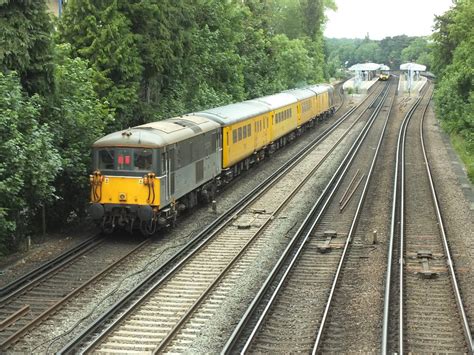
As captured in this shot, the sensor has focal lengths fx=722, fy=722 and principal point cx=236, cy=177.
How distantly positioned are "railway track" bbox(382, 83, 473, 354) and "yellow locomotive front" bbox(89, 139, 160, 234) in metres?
6.41

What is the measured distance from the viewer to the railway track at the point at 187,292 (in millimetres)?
12487

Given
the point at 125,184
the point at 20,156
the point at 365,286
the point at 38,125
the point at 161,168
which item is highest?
the point at 38,125

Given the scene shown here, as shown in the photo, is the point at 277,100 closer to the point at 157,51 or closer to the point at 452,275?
the point at 157,51

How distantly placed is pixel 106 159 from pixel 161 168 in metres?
1.49

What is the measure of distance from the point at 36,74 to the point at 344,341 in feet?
35.6

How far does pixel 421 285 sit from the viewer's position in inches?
620

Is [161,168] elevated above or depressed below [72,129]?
below

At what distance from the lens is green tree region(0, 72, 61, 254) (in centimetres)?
1563

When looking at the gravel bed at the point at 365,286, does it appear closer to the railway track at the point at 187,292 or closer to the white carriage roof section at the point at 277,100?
the railway track at the point at 187,292

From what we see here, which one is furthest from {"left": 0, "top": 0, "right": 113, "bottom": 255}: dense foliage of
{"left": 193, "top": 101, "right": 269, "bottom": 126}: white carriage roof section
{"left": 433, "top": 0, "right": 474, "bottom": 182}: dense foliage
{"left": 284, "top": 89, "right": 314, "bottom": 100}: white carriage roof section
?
{"left": 284, "top": 89, "right": 314, "bottom": 100}: white carriage roof section

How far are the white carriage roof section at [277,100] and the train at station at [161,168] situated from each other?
8726 millimetres

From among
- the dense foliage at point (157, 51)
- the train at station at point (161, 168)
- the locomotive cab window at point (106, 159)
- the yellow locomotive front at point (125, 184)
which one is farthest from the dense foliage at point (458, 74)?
the locomotive cab window at point (106, 159)

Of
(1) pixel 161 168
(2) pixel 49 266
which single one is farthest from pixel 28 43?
(2) pixel 49 266

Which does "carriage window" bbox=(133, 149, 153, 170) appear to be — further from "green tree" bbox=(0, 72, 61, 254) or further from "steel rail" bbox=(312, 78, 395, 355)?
"steel rail" bbox=(312, 78, 395, 355)
